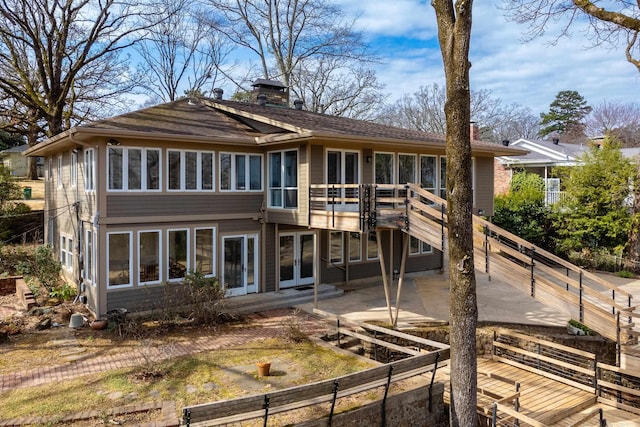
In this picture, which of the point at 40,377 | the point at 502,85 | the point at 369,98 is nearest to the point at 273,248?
the point at 40,377

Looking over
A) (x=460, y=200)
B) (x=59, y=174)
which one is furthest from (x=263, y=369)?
(x=59, y=174)

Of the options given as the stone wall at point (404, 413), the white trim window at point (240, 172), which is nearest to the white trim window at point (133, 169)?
the white trim window at point (240, 172)

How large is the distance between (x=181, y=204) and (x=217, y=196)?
1.13 metres

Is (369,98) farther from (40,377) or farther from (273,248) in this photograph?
(40,377)

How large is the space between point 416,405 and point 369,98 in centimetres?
2959

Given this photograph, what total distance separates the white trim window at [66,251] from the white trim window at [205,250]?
190 inches

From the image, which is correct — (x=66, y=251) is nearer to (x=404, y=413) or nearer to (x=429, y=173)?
(x=404, y=413)

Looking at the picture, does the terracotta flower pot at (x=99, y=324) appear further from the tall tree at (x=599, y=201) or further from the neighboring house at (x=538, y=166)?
the neighboring house at (x=538, y=166)

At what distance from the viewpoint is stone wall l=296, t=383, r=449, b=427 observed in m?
6.88

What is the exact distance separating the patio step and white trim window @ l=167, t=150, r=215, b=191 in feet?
11.4

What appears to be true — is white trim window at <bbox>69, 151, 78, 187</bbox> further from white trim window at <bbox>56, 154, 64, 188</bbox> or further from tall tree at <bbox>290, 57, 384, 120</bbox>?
tall tree at <bbox>290, 57, 384, 120</bbox>

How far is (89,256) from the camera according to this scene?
41.3 ft

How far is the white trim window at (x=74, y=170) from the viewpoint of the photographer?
1388 centimetres

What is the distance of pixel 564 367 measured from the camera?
9.56m
